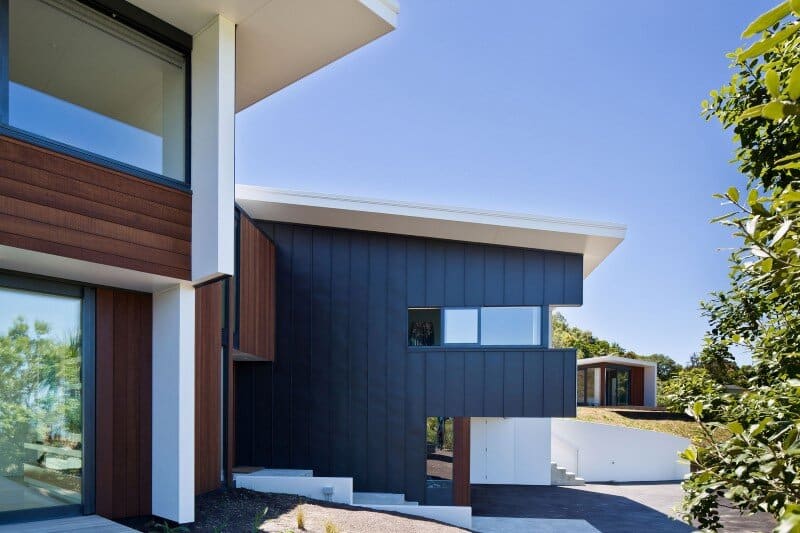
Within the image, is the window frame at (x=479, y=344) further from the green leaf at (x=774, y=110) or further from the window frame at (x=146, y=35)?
the green leaf at (x=774, y=110)

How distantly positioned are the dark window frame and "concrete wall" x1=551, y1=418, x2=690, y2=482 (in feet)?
50.5

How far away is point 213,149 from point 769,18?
5.35 m

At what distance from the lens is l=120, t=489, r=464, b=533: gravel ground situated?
676 centimetres

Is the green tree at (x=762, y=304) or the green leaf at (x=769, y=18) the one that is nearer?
the green leaf at (x=769, y=18)

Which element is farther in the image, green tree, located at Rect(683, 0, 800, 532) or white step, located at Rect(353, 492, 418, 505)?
white step, located at Rect(353, 492, 418, 505)

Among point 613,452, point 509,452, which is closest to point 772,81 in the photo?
point 509,452

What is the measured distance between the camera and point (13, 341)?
5137mm

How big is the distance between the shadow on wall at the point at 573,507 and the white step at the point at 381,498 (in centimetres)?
182

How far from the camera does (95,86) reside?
5457mm

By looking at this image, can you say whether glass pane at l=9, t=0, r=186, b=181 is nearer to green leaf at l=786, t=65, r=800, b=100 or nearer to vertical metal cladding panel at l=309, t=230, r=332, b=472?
green leaf at l=786, t=65, r=800, b=100

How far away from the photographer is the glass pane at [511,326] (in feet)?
37.2

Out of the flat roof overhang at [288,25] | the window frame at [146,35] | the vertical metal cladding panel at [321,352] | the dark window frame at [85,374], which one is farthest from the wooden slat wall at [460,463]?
the window frame at [146,35]

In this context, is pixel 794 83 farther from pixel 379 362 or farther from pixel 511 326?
pixel 379 362

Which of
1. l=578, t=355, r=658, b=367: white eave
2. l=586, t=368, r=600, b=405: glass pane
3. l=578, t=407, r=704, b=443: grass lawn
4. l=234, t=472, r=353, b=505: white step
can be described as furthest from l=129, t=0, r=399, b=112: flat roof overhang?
l=586, t=368, r=600, b=405: glass pane
